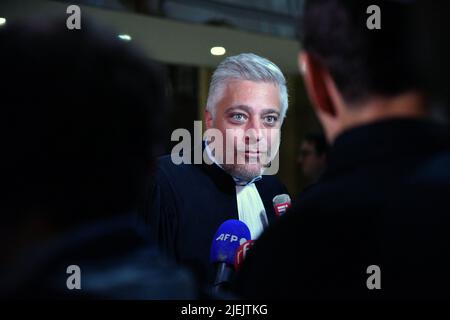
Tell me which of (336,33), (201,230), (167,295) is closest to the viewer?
(167,295)

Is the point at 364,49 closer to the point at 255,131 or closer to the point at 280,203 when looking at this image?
the point at 255,131

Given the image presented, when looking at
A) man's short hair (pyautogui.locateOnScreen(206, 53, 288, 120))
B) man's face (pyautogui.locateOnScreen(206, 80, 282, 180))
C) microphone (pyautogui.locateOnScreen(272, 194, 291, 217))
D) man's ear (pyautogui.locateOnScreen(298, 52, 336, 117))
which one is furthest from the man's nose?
man's ear (pyautogui.locateOnScreen(298, 52, 336, 117))

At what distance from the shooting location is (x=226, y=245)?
2.12m

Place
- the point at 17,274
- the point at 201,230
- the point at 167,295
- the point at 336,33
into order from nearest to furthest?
1. the point at 17,274
2. the point at 167,295
3. the point at 336,33
4. the point at 201,230

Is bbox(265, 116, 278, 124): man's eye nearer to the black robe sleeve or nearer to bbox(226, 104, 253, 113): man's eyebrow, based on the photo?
bbox(226, 104, 253, 113): man's eyebrow

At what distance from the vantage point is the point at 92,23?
106 centimetres

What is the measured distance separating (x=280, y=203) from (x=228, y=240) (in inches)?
12.1

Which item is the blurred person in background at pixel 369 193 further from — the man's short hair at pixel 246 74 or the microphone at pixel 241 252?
the man's short hair at pixel 246 74

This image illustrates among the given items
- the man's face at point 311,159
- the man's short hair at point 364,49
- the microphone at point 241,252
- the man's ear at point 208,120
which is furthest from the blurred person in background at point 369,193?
the man's face at point 311,159

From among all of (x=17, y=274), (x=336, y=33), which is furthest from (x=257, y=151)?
(x=17, y=274)

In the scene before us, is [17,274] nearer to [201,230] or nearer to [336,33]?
[336,33]

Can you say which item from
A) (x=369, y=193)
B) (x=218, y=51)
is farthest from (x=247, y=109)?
(x=218, y=51)
